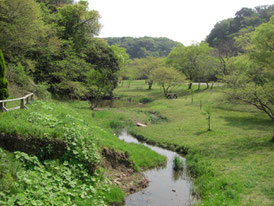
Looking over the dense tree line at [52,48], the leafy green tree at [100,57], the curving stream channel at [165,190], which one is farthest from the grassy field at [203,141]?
the leafy green tree at [100,57]

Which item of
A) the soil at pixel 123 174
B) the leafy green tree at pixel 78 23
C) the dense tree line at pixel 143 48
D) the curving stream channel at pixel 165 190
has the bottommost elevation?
the curving stream channel at pixel 165 190

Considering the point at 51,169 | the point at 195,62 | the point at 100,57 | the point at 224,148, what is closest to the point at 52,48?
the point at 100,57

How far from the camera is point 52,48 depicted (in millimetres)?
26797

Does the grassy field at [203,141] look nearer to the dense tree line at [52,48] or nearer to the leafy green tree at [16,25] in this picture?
the dense tree line at [52,48]

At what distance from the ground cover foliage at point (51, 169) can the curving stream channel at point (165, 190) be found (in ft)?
3.61

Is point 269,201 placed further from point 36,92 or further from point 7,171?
point 36,92

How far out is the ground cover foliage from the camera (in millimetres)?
7066

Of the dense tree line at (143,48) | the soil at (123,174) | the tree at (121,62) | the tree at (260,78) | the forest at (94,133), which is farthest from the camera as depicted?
the dense tree line at (143,48)

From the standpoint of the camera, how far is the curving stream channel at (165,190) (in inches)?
400

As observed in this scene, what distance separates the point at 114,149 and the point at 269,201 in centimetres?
735

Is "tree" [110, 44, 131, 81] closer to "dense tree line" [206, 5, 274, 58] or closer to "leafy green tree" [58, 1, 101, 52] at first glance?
"leafy green tree" [58, 1, 101, 52]

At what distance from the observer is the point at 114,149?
12.4 m

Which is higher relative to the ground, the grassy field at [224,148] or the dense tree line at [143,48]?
the dense tree line at [143,48]

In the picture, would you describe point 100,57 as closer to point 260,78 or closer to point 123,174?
point 260,78
